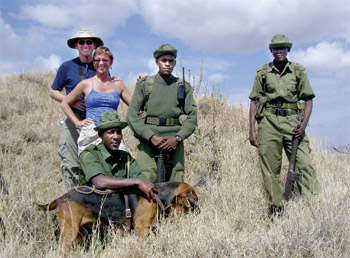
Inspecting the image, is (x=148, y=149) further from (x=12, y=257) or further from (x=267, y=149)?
(x=12, y=257)

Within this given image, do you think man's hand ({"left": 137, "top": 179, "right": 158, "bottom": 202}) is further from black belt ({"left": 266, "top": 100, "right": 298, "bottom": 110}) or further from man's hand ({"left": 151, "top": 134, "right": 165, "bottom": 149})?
black belt ({"left": 266, "top": 100, "right": 298, "bottom": 110})

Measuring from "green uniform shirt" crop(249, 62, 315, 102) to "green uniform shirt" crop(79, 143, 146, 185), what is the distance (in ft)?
7.54

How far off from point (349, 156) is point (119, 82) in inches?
224

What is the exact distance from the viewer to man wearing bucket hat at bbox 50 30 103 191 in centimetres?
492

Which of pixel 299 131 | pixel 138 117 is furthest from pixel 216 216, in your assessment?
pixel 299 131

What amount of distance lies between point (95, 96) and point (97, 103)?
0.09 metres

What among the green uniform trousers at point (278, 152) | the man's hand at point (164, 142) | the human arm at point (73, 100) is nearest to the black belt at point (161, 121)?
the man's hand at point (164, 142)

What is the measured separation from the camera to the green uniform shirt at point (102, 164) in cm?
363

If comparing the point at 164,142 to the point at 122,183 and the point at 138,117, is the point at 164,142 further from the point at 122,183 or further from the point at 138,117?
the point at 122,183

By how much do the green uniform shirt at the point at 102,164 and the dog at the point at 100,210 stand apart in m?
0.21

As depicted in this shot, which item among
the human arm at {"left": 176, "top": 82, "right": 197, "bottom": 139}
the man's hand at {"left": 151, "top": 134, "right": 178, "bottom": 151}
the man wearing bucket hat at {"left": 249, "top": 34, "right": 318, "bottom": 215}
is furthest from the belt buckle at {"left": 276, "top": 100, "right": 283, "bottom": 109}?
the man's hand at {"left": 151, "top": 134, "right": 178, "bottom": 151}

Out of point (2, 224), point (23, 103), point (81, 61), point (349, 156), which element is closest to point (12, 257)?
point (2, 224)

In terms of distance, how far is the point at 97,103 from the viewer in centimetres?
452

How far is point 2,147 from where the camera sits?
25.3 ft
